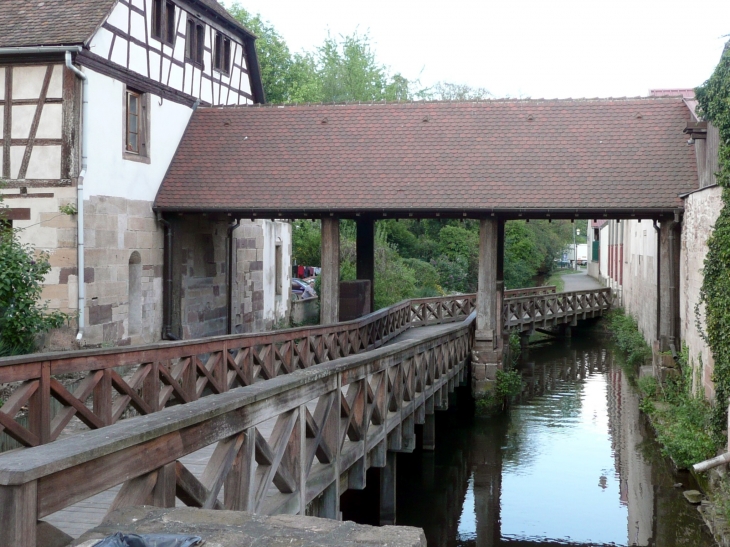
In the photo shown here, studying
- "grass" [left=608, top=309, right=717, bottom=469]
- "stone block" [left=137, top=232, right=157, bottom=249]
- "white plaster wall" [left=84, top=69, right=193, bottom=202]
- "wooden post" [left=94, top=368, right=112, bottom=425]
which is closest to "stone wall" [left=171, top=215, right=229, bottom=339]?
"stone block" [left=137, top=232, right=157, bottom=249]

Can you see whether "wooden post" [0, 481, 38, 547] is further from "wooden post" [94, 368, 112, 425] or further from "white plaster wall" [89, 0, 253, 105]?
"white plaster wall" [89, 0, 253, 105]

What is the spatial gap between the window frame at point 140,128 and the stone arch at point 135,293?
1.72 m

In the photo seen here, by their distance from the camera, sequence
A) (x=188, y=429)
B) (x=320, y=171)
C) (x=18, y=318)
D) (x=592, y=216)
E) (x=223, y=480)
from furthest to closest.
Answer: (x=320, y=171) < (x=592, y=216) < (x=18, y=318) < (x=223, y=480) < (x=188, y=429)

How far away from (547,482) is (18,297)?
7.84 m

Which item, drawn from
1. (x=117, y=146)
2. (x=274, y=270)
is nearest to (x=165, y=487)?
(x=117, y=146)

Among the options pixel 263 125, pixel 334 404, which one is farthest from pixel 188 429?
pixel 263 125

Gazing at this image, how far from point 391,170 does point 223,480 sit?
12253mm

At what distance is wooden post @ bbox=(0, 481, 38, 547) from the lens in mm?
2504

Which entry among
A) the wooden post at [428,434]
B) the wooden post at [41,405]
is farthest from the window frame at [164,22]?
the wooden post at [41,405]

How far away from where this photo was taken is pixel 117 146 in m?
14.4

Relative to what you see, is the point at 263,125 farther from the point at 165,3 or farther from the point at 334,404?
the point at 334,404

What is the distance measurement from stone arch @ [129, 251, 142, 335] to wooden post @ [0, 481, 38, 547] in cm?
1297

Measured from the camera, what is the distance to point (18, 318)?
12234 millimetres

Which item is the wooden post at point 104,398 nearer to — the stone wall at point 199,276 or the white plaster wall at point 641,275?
the stone wall at point 199,276
